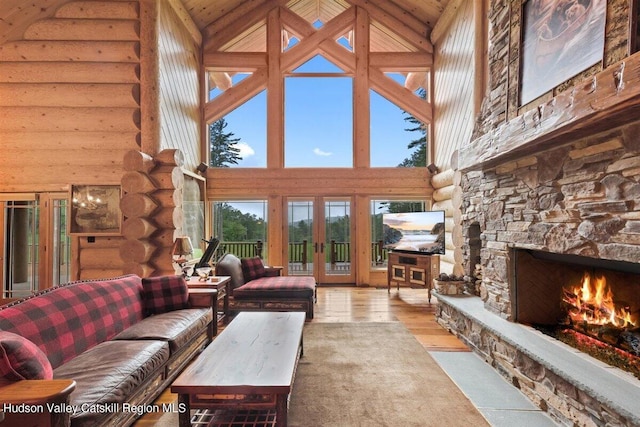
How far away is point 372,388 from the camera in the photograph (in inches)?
98.1

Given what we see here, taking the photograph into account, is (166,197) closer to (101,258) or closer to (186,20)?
(101,258)

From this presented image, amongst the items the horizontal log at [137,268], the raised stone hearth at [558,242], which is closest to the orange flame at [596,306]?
the raised stone hearth at [558,242]

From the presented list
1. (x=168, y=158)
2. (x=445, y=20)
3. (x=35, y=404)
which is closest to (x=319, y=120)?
(x=445, y=20)

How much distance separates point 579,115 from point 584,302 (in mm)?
1624

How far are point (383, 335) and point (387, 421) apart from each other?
1557 millimetres

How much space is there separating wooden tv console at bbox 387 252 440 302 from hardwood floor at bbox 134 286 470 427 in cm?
29

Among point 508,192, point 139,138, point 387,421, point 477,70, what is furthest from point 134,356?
point 477,70

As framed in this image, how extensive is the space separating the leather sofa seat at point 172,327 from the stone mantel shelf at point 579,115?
3.03m

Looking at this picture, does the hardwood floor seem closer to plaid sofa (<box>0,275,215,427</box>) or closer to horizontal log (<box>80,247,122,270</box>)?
plaid sofa (<box>0,275,215,427</box>)

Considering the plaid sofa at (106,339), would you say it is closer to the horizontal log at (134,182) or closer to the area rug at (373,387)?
the area rug at (373,387)

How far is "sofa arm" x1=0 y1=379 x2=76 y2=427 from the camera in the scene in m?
1.36

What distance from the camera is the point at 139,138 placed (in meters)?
4.73

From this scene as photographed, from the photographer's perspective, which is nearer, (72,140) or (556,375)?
(556,375)

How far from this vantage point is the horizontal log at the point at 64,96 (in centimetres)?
470
